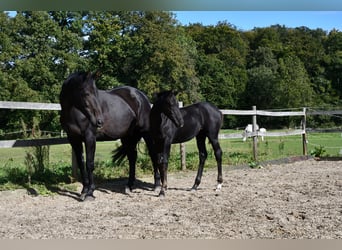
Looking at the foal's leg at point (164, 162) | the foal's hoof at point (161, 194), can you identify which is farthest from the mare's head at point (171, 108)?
the foal's hoof at point (161, 194)

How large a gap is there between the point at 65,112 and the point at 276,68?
4661 centimetres

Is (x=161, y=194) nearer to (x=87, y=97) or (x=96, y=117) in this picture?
(x=96, y=117)

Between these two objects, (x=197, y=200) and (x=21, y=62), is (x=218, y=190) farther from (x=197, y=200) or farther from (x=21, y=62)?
(x=21, y=62)

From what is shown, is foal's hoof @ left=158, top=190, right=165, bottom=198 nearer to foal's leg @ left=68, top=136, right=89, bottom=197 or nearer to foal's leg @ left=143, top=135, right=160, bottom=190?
foal's leg @ left=143, top=135, right=160, bottom=190

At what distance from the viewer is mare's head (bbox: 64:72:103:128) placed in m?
4.83

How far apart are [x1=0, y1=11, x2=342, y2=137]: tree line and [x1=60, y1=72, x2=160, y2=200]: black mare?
289 inches

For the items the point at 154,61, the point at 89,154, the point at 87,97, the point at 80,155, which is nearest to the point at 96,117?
the point at 87,97

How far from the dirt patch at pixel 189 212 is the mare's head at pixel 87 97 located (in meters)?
1.03

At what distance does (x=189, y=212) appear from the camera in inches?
156

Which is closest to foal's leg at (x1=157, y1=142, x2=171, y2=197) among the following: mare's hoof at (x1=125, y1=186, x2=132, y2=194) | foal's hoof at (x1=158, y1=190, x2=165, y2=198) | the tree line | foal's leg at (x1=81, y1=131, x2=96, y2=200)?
foal's hoof at (x1=158, y1=190, x2=165, y2=198)

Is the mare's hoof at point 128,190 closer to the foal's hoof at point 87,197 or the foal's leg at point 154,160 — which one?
the foal's leg at point 154,160

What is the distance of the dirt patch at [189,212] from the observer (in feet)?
10.3

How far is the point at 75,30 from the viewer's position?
2958 cm
